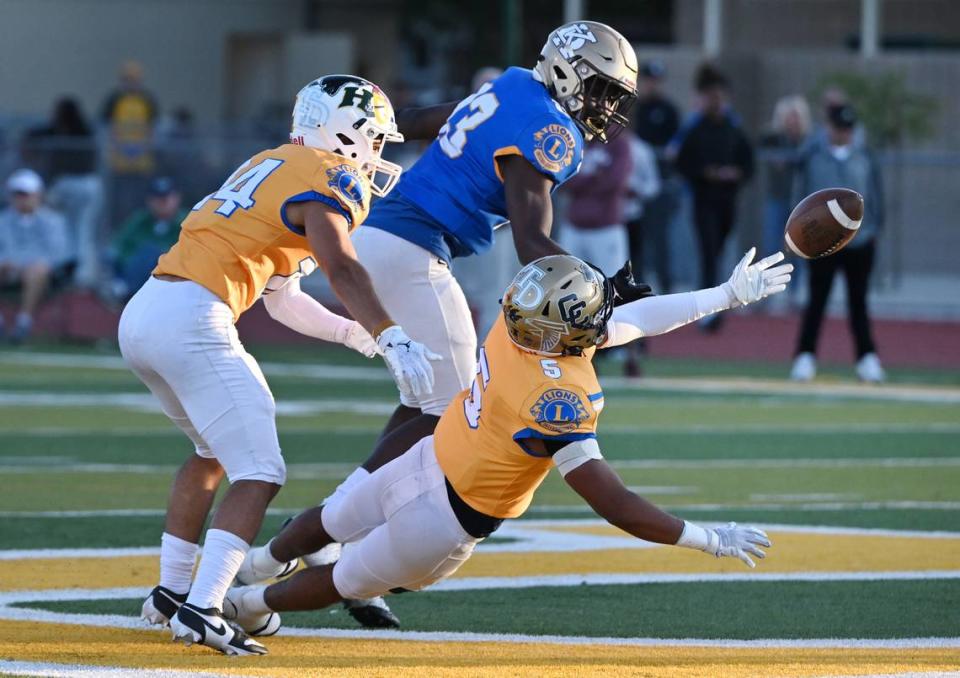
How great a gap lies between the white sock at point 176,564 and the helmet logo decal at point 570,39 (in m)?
1.92

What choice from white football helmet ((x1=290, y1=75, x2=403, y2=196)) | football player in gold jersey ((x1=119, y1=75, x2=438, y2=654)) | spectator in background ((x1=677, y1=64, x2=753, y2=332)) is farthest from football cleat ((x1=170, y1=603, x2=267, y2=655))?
spectator in background ((x1=677, y1=64, x2=753, y2=332))

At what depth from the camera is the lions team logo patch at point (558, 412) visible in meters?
5.06

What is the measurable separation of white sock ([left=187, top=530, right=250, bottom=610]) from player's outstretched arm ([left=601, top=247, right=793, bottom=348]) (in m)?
1.19

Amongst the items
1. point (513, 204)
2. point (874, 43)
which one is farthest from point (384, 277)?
point (874, 43)

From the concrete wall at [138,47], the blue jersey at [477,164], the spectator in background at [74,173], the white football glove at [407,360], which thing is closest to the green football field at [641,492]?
the white football glove at [407,360]

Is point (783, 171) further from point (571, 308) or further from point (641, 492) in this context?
point (571, 308)

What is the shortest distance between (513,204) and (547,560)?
62.6 inches

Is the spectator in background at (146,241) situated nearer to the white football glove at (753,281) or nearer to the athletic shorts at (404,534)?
the athletic shorts at (404,534)

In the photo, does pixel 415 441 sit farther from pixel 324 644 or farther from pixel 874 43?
pixel 874 43

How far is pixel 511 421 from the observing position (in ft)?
16.8

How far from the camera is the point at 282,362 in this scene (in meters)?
14.4

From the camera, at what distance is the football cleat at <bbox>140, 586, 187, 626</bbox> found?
18.1ft

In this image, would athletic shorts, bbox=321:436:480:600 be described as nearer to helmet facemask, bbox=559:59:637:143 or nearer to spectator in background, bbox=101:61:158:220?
helmet facemask, bbox=559:59:637:143

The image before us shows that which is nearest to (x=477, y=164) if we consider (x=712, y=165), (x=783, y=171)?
(x=712, y=165)
